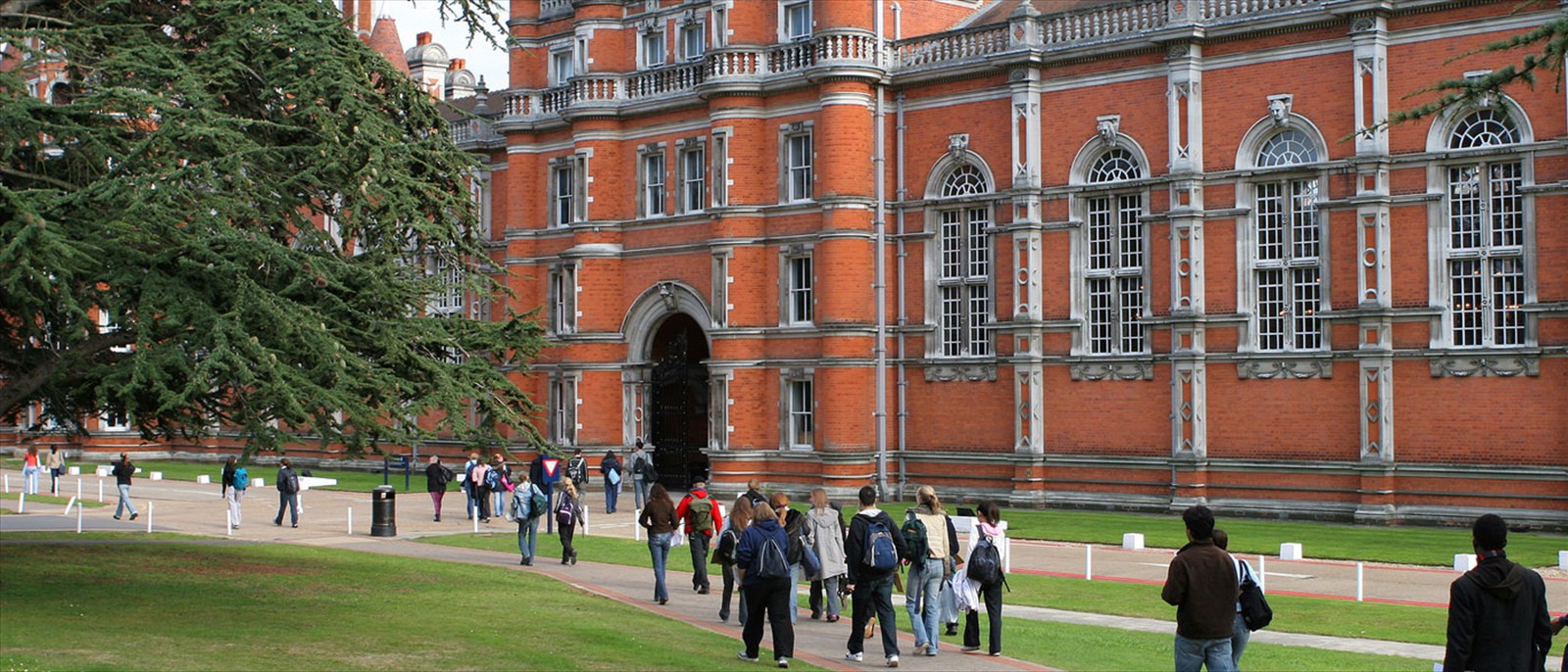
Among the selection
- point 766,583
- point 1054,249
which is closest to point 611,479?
point 1054,249

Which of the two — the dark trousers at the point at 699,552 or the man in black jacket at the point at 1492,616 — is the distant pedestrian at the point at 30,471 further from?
the man in black jacket at the point at 1492,616

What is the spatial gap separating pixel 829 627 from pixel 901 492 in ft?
76.2

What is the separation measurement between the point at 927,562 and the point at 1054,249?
2370 cm

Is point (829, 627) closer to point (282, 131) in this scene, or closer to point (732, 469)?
point (282, 131)

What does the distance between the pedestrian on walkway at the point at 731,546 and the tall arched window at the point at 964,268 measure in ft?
71.6

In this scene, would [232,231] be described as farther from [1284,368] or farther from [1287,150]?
[1287,150]

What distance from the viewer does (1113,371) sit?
40.4 m

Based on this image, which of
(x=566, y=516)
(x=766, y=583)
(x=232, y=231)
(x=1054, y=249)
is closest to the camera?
(x=766, y=583)

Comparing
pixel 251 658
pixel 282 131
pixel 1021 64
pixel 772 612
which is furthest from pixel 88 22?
pixel 1021 64

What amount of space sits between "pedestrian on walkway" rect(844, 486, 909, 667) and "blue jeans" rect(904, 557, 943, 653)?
20.2 inches

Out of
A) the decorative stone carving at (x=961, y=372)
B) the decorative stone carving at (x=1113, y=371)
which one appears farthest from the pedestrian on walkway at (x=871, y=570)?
the decorative stone carving at (x=961, y=372)

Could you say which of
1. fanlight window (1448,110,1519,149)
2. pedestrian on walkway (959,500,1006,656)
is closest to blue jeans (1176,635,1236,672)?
pedestrian on walkway (959,500,1006,656)

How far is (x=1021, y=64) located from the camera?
138ft

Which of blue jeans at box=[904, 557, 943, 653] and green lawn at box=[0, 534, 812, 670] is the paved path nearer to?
blue jeans at box=[904, 557, 943, 653]
